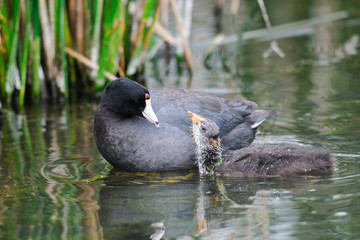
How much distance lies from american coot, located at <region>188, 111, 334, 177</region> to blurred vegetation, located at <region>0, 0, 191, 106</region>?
2.34 meters

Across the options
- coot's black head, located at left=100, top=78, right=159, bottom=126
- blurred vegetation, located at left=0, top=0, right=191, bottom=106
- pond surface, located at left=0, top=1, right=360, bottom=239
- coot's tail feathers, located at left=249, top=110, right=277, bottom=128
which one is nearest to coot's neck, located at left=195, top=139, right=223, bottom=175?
pond surface, located at left=0, top=1, right=360, bottom=239

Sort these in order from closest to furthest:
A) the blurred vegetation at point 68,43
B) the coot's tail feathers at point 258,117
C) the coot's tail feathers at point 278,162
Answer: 1. the coot's tail feathers at point 278,162
2. the coot's tail feathers at point 258,117
3. the blurred vegetation at point 68,43

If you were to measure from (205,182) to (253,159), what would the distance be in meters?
0.42

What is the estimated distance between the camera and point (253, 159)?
4961mm

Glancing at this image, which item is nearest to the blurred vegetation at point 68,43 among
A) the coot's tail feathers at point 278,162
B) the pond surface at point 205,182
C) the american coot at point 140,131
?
the pond surface at point 205,182

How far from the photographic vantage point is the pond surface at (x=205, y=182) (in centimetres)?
387

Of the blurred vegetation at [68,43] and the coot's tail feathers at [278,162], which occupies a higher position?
the blurred vegetation at [68,43]

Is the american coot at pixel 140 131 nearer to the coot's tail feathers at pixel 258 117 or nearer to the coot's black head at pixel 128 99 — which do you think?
the coot's black head at pixel 128 99

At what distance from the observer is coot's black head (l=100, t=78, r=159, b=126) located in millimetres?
5059

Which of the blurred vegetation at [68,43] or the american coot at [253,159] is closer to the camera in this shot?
the american coot at [253,159]

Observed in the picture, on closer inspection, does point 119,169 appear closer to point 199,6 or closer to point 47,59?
point 47,59

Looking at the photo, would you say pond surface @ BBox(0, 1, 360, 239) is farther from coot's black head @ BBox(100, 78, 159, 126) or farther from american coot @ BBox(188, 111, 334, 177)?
coot's black head @ BBox(100, 78, 159, 126)

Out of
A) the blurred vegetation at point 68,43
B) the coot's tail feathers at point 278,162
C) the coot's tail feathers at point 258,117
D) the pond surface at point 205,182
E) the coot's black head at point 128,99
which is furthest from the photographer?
the blurred vegetation at point 68,43

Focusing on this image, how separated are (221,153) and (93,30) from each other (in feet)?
8.84
